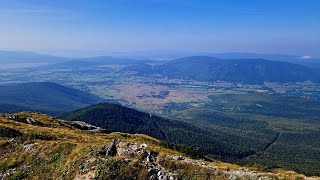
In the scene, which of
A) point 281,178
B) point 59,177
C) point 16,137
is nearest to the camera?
point 281,178

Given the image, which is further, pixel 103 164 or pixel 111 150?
pixel 111 150

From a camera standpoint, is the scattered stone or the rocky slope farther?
the scattered stone

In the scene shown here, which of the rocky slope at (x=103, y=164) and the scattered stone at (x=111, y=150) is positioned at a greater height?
the scattered stone at (x=111, y=150)

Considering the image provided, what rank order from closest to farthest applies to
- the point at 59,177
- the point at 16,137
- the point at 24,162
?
1. the point at 59,177
2. the point at 24,162
3. the point at 16,137

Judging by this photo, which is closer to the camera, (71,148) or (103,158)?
(103,158)

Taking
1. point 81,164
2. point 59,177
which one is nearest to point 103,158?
point 81,164

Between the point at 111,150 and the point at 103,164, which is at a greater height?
the point at 111,150

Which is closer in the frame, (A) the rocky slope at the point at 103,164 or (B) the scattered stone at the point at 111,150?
(A) the rocky slope at the point at 103,164

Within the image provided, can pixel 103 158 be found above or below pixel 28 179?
above

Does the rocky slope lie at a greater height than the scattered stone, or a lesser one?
lesser

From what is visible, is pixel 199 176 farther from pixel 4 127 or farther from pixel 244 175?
pixel 4 127
